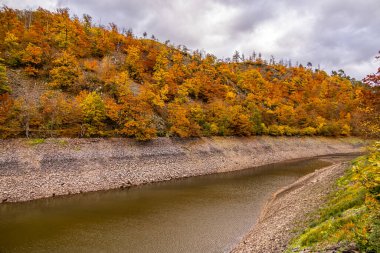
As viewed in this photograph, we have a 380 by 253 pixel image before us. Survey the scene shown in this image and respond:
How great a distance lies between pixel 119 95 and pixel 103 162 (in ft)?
62.2

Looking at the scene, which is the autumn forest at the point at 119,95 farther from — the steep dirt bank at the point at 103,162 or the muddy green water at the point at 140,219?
the muddy green water at the point at 140,219

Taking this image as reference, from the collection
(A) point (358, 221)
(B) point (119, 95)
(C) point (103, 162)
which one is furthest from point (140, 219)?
(B) point (119, 95)

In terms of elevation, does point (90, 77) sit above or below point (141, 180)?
above

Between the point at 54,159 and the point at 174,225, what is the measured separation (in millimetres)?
18306

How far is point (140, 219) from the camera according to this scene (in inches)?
972

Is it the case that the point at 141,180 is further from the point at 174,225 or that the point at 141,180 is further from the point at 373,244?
the point at 373,244

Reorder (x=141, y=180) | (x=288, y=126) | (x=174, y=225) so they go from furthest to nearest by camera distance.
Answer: (x=288, y=126), (x=141, y=180), (x=174, y=225)

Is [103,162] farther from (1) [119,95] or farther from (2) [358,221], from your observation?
(2) [358,221]

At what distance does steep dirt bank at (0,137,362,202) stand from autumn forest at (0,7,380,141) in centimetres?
221

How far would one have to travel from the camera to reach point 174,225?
76.0ft

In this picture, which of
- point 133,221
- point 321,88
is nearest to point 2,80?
point 133,221

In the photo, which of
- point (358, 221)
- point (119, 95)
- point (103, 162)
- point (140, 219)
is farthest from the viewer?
point (119, 95)

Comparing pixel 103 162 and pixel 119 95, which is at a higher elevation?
pixel 119 95

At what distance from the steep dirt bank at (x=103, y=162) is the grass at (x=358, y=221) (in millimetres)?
25885
